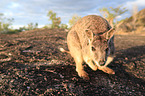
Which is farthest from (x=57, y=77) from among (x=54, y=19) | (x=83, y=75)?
(x=54, y=19)

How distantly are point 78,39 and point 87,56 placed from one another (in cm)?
84

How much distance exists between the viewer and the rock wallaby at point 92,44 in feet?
9.89

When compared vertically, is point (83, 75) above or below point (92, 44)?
below

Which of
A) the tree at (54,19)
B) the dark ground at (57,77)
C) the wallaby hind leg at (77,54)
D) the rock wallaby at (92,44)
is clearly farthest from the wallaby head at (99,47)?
the tree at (54,19)

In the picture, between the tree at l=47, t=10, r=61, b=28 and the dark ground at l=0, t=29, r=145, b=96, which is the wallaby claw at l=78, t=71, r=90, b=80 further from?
the tree at l=47, t=10, r=61, b=28

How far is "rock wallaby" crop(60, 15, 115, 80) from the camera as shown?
9.89ft

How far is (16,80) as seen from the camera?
3053 mm

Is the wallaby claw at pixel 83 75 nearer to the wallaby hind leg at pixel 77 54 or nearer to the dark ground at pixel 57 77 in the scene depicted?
the wallaby hind leg at pixel 77 54

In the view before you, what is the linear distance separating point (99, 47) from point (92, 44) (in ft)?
0.70

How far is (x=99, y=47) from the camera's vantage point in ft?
9.81

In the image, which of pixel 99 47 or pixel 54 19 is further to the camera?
pixel 54 19

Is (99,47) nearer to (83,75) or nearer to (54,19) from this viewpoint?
(83,75)

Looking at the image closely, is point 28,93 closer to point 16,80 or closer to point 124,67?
point 16,80

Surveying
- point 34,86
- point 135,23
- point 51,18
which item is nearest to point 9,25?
point 51,18
